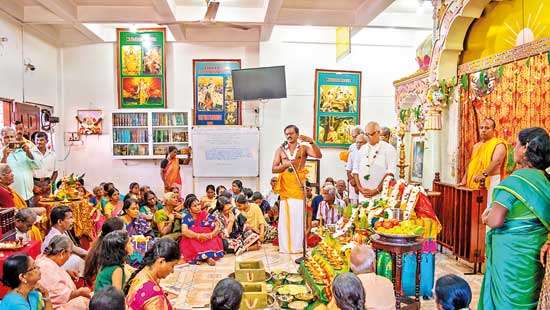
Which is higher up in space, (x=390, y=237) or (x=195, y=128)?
(x=195, y=128)

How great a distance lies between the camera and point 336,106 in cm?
1007

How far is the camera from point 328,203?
6227 millimetres

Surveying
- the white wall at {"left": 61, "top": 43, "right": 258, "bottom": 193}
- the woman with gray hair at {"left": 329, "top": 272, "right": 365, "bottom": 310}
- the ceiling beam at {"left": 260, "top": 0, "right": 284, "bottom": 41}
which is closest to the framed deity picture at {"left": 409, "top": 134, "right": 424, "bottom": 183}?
the ceiling beam at {"left": 260, "top": 0, "right": 284, "bottom": 41}

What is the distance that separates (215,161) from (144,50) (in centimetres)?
279

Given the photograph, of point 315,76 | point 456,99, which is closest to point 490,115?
point 456,99

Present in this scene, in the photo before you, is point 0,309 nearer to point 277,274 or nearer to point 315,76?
point 277,274

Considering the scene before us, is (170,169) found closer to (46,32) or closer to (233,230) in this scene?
(233,230)

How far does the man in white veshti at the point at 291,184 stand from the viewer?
6.05 meters

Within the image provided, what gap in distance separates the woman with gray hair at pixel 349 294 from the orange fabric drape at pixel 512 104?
376cm

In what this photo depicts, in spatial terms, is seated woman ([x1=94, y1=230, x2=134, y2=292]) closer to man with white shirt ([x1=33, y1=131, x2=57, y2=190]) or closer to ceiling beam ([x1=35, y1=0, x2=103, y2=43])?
man with white shirt ([x1=33, y1=131, x2=57, y2=190])

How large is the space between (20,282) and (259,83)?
718 cm

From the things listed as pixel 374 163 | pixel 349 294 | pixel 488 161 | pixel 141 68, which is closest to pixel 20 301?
pixel 349 294

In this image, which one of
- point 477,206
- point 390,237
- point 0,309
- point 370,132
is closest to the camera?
point 0,309

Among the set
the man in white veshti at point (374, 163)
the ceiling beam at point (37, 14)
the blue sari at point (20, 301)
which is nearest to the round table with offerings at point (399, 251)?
the man in white veshti at point (374, 163)
